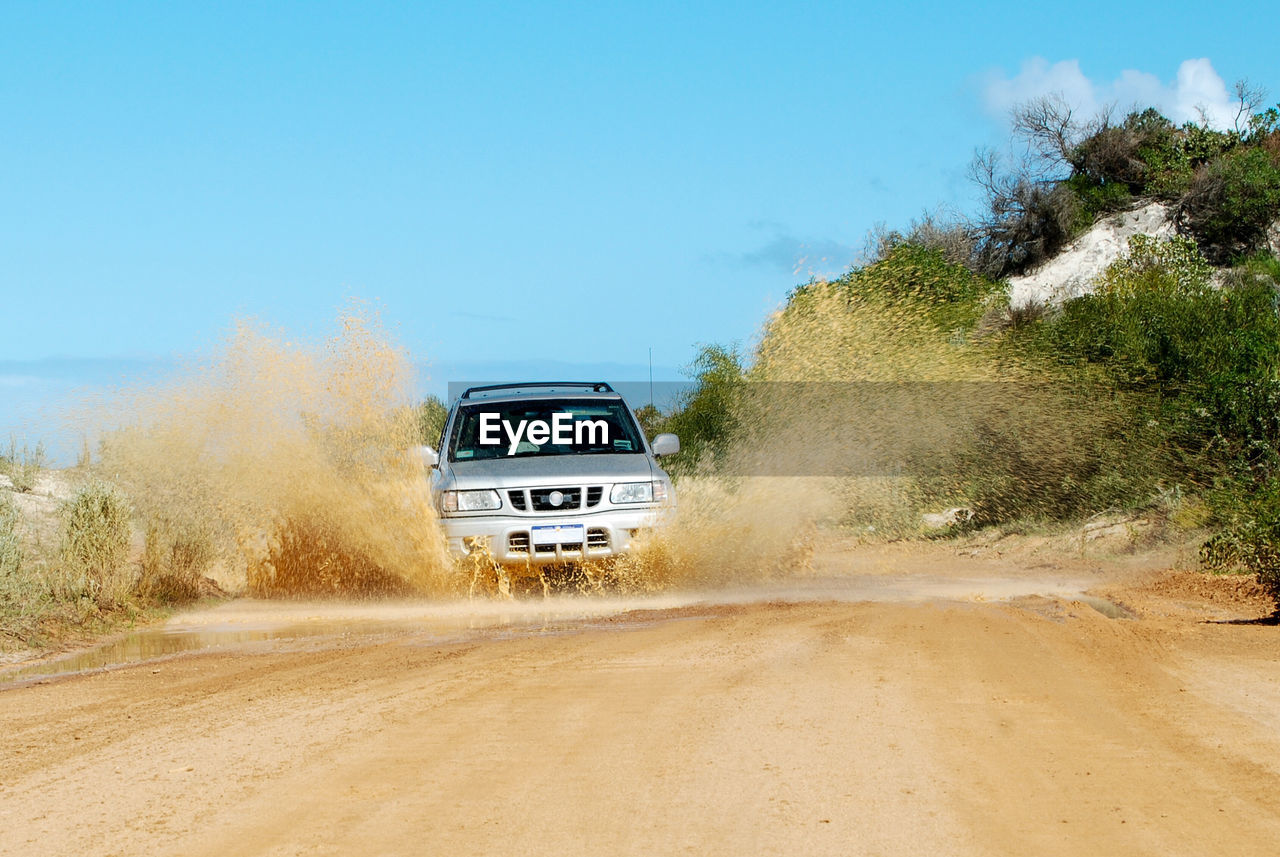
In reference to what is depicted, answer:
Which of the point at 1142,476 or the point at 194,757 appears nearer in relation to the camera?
the point at 194,757

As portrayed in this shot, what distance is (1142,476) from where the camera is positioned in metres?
16.3

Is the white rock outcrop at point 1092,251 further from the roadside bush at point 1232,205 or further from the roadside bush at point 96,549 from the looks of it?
the roadside bush at point 96,549

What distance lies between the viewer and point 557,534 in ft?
35.3

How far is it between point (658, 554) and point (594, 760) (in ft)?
19.9

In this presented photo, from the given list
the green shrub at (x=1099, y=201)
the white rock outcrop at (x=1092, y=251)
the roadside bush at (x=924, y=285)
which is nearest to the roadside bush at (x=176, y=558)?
the roadside bush at (x=924, y=285)

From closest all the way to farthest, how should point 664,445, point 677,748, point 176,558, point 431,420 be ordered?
1. point 677,748
2. point 664,445
3. point 176,558
4. point 431,420

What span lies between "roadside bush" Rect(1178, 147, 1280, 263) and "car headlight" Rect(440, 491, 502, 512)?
3022 centimetres

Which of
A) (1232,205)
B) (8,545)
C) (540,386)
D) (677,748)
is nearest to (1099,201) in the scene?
(1232,205)

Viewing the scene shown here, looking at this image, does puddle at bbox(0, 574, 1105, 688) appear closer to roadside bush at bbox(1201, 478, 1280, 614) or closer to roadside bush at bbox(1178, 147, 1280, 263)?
roadside bush at bbox(1201, 478, 1280, 614)

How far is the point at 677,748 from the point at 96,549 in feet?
26.2

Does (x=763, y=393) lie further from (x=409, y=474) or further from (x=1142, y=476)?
(x=409, y=474)

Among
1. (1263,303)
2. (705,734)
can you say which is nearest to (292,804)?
(705,734)

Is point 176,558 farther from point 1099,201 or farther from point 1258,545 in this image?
point 1099,201

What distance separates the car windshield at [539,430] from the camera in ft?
39.0
